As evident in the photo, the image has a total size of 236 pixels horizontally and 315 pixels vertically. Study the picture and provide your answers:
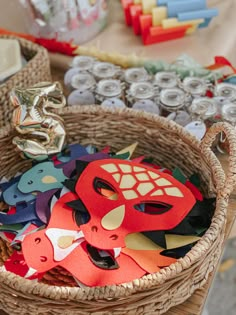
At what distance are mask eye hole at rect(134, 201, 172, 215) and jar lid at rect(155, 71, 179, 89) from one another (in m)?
0.27

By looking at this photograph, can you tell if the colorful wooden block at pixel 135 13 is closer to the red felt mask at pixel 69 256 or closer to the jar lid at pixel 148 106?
the jar lid at pixel 148 106

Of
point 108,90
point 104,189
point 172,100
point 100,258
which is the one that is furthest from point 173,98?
point 100,258

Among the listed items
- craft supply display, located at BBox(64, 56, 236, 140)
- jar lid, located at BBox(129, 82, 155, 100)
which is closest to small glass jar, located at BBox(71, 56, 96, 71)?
craft supply display, located at BBox(64, 56, 236, 140)

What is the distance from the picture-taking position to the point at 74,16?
99 cm

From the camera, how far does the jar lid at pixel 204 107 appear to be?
800 mm

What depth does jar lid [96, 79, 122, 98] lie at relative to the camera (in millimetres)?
846

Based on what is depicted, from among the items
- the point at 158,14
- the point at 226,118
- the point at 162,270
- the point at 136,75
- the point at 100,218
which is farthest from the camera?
the point at 158,14

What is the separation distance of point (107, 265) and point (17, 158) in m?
0.26

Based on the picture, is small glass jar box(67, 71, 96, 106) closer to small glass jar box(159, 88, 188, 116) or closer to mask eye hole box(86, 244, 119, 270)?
small glass jar box(159, 88, 188, 116)

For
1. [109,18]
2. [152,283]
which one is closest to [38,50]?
[109,18]

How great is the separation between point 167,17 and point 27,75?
357 mm

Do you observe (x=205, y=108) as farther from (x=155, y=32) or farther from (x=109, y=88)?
(x=155, y=32)

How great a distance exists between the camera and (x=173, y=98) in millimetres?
834

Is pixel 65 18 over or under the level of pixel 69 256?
over
